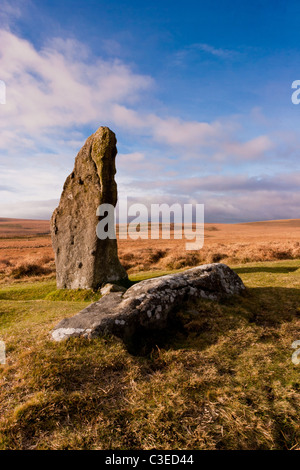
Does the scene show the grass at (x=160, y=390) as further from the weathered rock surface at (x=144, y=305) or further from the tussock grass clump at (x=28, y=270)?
the tussock grass clump at (x=28, y=270)

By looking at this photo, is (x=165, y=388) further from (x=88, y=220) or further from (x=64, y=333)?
(x=88, y=220)

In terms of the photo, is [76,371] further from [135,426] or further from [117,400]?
[135,426]

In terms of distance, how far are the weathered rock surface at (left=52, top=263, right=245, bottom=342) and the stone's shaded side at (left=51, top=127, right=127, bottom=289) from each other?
5.28 m

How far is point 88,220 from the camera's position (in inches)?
530

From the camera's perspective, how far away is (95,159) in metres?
13.7

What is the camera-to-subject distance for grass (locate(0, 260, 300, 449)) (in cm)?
380

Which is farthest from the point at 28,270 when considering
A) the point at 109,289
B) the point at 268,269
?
the point at 268,269

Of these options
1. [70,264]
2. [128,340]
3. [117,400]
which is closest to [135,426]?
[117,400]

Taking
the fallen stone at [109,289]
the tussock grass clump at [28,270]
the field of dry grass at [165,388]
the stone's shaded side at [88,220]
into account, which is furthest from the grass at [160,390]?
the tussock grass clump at [28,270]

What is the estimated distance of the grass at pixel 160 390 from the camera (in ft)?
12.5

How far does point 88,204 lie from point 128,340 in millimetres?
8719

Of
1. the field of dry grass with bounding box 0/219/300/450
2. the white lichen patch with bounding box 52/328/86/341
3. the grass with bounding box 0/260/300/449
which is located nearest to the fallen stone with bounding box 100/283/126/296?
the field of dry grass with bounding box 0/219/300/450

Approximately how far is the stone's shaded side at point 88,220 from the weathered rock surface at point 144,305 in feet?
17.3

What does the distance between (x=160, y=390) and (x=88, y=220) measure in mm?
9991
